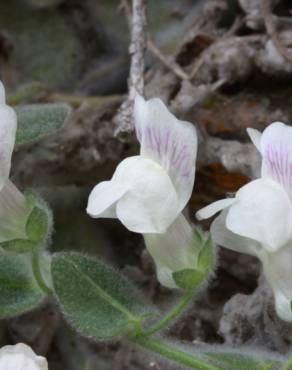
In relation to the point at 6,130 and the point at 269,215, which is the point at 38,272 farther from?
the point at 269,215

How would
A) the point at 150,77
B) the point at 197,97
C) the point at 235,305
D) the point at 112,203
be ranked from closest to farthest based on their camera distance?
1. the point at 112,203
2. the point at 235,305
3. the point at 197,97
4. the point at 150,77

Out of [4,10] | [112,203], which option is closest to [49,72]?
[4,10]

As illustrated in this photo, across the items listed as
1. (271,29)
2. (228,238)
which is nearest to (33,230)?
(228,238)

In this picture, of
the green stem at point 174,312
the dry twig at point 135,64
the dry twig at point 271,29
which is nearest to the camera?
the green stem at point 174,312

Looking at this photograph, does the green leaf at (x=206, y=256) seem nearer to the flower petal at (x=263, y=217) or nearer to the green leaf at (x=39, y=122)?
the flower petal at (x=263, y=217)

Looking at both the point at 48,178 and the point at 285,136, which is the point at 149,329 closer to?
the point at 285,136

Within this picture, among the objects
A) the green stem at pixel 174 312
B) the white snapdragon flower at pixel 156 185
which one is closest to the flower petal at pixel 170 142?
the white snapdragon flower at pixel 156 185

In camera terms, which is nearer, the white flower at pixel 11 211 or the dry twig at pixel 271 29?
the white flower at pixel 11 211
